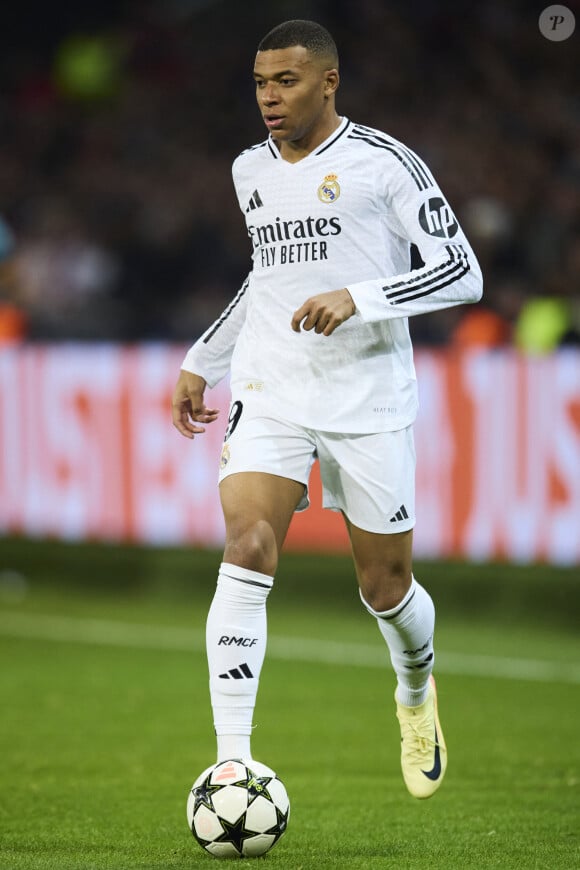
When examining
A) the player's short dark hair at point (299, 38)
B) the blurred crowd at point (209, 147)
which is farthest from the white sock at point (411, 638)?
the blurred crowd at point (209, 147)

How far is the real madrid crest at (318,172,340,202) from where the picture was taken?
14.1 feet

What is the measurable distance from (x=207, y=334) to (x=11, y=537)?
642 cm

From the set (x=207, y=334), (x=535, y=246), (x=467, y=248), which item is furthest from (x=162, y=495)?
(x=467, y=248)

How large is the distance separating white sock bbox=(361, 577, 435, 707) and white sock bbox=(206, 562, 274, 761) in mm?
551

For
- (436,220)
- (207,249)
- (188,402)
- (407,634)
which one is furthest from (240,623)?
(207,249)

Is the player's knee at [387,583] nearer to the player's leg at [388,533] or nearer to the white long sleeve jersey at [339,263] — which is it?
the player's leg at [388,533]

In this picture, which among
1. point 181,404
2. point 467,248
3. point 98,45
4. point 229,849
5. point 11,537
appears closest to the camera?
point 229,849

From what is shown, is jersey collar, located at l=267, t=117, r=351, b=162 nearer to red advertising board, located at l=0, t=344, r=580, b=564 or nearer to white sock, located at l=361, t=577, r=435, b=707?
white sock, located at l=361, t=577, r=435, b=707

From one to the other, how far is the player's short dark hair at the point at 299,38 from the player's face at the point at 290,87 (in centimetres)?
2

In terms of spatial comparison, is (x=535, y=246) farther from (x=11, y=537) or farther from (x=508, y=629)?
(x=11, y=537)

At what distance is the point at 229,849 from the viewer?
3900mm

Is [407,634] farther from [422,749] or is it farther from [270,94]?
[270,94]

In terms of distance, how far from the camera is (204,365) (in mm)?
4715

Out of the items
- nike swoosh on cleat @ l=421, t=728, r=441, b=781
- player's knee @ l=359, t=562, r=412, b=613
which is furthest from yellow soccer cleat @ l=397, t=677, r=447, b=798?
player's knee @ l=359, t=562, r=412, b=613
